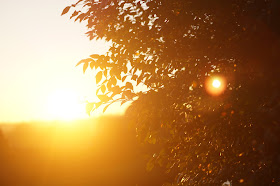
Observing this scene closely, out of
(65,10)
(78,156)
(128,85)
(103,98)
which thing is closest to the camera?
(103,98)

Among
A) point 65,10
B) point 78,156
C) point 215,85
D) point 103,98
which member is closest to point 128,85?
point 103,98

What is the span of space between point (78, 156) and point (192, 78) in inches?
944

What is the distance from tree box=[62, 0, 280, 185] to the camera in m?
5.34

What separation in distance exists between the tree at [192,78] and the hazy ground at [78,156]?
14483 mm

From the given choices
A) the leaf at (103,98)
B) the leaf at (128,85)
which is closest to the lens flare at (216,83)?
the leaf at (128,85)

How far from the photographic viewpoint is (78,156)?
95.2 feet

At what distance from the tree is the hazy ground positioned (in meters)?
14.5

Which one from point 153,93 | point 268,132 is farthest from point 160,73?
point 268,132

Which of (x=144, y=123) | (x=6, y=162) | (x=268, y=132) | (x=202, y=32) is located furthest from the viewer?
(x=6, y=162)

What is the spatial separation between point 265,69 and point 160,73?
193 cm

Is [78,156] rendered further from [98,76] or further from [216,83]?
[216,83]

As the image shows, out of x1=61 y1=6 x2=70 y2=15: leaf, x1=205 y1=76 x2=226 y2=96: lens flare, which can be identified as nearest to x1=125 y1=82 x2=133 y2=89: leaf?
x1=205 y1=76 x2=226 y2=96: lens flare

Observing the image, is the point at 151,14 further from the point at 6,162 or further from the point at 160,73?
the point at 6,162

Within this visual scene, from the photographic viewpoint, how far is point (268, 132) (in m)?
4.00
